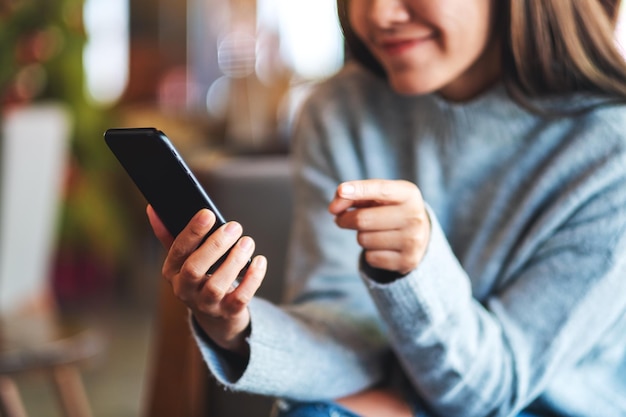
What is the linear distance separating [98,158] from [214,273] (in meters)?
2.69

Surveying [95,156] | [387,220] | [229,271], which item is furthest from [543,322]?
[95,156]

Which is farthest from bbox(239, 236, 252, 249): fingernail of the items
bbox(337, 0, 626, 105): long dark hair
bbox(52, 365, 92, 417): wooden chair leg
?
bbox(52, 365, 92, 417): wooden chair leg

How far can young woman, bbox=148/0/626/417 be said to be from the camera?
673mm

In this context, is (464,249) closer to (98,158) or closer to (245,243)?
(245,243)

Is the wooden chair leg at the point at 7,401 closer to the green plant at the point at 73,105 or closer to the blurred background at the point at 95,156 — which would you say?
the blurred background at the point at 95,156

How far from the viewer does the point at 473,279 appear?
83 centimetres

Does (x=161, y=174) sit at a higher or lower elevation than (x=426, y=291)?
higher

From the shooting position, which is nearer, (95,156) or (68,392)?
(68,392)

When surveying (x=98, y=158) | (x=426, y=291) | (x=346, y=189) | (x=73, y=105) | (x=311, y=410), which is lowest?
(x=98, y=158)

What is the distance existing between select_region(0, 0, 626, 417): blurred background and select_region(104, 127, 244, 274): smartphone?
0.36 m

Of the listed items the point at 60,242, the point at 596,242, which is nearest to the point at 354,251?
the point at 596,242

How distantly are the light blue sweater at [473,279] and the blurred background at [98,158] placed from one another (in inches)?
7.5

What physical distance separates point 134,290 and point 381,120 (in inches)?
104

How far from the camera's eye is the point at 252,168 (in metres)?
1.17
